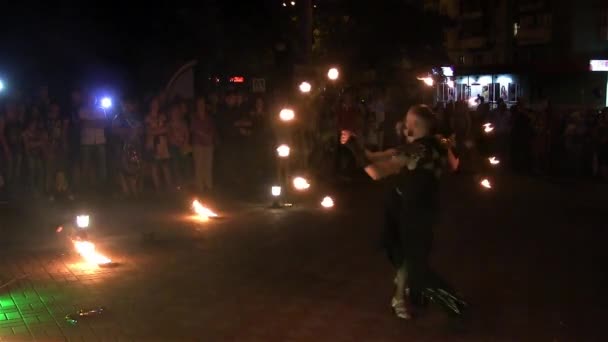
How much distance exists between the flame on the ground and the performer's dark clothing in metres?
3.59

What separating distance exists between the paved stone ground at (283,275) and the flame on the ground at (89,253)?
0.44 feet

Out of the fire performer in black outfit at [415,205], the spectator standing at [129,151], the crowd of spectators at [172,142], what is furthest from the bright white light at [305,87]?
the fire performer in black outfit at [415,205]

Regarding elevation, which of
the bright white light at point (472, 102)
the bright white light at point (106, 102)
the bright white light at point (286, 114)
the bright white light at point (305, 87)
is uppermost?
the bright white light at point (472, 102)

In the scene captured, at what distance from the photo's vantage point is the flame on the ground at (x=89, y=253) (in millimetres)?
8469

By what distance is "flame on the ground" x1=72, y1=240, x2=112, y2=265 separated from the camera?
8.47m

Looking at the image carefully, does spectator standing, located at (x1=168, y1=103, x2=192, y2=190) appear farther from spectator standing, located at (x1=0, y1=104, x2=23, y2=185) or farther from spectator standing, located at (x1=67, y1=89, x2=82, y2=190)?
spectator standing, located at (x1=0, y1=104, x2=23, y2=185)

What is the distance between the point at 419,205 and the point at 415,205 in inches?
1.3

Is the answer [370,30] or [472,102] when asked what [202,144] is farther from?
[472,102]

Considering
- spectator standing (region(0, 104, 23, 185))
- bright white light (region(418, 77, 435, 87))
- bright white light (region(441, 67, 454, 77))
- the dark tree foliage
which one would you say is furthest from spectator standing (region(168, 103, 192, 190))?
bright white light (region(441, 67, 454, 77))

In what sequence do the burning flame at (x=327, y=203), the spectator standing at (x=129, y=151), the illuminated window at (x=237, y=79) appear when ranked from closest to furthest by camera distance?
the burning flame at (x=327, y=203), the spectator standing at (x=129, y=151), the illuminated window at (x=237, y=79)

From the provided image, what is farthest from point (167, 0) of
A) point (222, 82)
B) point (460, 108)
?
point (460, 108)

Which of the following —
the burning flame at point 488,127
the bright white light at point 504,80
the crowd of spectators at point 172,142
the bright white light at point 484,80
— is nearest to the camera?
the crowd of spectators at point 172,142

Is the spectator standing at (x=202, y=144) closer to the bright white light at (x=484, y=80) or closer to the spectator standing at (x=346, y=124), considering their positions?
the spectator standing at (x=346, y=124)

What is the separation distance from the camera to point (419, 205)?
6.29m
